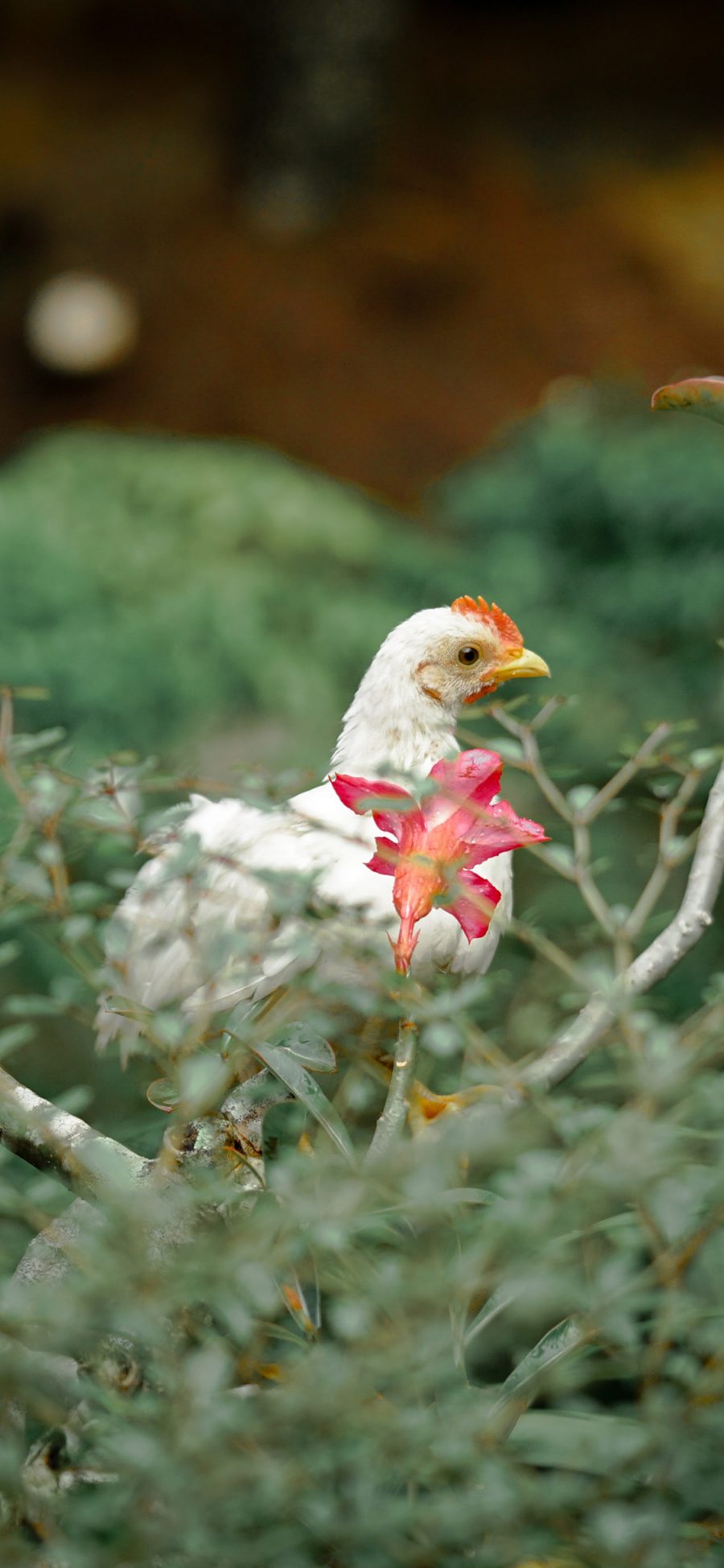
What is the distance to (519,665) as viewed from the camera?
85 cm

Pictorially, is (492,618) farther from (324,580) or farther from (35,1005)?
(324,580)

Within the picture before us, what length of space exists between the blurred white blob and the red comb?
3.46 m

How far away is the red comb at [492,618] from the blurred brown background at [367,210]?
117 inches

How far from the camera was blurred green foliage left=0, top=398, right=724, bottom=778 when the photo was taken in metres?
1.78

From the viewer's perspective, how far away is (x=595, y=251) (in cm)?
436

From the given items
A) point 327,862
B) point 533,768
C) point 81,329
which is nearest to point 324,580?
point 327,862

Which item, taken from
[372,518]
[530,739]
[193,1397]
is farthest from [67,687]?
[193,1397]

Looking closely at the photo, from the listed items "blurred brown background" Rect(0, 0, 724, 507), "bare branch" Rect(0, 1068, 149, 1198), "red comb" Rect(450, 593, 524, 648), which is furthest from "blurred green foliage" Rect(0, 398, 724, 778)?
"blurred brown background" Rect(0, 0, 724, 507)

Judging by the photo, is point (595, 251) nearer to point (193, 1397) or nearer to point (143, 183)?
point (143, 183)

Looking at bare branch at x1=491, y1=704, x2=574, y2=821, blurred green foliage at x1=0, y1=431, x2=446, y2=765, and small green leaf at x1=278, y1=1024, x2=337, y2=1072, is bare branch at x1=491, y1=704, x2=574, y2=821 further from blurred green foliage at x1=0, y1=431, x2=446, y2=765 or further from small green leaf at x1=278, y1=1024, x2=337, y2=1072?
blurred green foliage at x1=0, y1=431, x2=446, y2=765

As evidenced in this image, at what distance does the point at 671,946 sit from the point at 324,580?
5.41ft

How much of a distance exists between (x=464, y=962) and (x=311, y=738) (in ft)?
3.40

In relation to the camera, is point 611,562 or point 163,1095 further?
point 611,562

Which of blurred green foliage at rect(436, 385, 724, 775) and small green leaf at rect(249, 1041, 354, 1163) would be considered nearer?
small green leaf at rect(249, 1041, 354, 1163)
